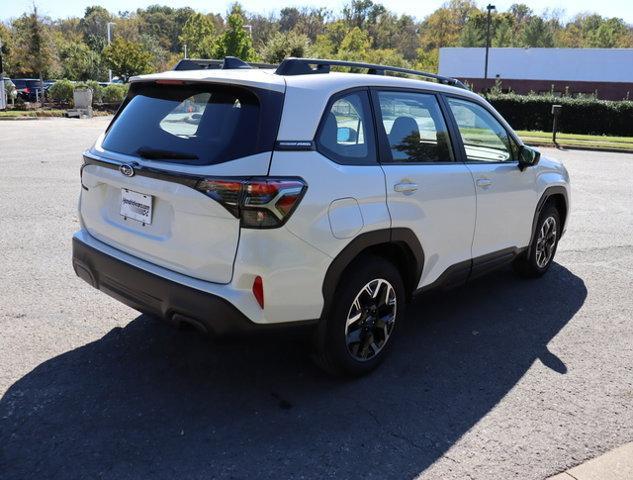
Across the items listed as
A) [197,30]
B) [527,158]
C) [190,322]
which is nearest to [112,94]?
[527,158]

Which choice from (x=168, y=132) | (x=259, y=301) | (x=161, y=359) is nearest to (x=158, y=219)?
(x=168, y=132)

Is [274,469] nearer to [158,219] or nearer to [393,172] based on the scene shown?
[158,219]

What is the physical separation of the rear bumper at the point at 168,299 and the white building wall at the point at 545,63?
50622 mm

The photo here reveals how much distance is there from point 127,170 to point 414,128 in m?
1.86

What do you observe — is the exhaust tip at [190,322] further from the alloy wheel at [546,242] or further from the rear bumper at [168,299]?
the alloy wheel at [546,242]

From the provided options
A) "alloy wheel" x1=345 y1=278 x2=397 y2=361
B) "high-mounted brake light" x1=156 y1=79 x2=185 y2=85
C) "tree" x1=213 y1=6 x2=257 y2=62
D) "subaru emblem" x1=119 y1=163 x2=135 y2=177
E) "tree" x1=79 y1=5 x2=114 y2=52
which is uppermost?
"tree" x1=79 y1=5 x2=114 y2=52

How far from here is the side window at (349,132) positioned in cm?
339

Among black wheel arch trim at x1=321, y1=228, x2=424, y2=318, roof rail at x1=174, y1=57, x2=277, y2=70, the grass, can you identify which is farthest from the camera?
the grass

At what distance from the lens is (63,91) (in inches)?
1453

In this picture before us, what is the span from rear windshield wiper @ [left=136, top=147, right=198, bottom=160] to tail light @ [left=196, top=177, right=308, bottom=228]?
0.77 feet

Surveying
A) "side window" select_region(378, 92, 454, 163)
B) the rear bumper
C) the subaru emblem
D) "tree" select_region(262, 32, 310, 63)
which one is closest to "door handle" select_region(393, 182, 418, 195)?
"side window" select_region(378, 92, 454, 163)

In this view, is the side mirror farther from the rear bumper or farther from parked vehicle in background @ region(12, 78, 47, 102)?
parked vehicle in background @ region(12, 78, 47, 102)

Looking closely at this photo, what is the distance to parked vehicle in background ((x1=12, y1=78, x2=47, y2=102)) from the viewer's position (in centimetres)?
4098

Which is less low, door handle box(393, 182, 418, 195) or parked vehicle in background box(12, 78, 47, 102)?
parked vehicle in background box(12, 78, 47, 102)
